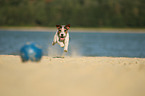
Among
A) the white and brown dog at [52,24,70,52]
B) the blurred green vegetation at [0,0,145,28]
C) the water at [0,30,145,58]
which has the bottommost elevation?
the water at [0,30,145,58]

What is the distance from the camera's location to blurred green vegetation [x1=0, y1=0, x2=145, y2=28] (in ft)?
454

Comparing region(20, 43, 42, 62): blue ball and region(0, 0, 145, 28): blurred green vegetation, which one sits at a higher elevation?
region(0, 0, 145, 28): blurred green vegetation

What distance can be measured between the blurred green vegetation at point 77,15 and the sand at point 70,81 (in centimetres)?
12541

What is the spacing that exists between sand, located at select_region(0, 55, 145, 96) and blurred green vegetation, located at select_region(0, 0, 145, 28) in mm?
125408

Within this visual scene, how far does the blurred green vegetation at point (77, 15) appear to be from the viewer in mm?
138375

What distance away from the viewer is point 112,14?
486 feet

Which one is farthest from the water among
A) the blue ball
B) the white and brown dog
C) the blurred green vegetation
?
the blurred green vegetation

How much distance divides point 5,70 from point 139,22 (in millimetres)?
132151

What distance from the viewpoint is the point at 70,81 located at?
841 centimetres

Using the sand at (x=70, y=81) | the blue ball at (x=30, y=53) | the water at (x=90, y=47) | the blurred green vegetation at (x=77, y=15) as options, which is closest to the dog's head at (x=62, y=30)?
the blue ball at (x=30, y=53)

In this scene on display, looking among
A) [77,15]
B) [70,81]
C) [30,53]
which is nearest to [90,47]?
[30,53]

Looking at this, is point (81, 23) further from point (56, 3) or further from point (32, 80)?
point (32, 80)

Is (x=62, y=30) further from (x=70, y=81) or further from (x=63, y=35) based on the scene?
(x=70, y=81)

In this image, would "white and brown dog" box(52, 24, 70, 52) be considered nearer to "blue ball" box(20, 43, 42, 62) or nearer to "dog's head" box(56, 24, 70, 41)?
"dog's head" box(56, 24, 70, 41)
